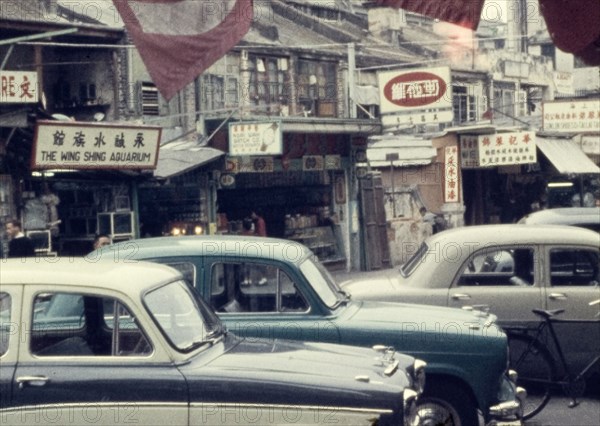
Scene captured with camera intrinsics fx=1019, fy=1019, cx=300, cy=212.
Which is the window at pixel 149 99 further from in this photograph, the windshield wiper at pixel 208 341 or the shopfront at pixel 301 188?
the windshield wiper at pixel 208 341

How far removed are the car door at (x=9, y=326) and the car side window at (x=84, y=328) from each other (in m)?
0.09

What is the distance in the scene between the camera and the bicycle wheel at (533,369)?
28.7ft

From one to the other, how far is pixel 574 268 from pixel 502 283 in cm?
67

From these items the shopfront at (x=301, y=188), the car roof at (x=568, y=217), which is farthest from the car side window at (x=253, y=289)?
the shopfront at (x=301, y=188)

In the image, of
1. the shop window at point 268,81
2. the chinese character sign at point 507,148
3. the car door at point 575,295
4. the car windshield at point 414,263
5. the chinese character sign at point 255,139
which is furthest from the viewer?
the chinese character sign at point 507,148

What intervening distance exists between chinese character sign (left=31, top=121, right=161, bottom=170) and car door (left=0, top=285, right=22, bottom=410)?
10.5m

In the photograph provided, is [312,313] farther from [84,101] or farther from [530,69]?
[530,69]

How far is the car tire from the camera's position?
7.30 meters

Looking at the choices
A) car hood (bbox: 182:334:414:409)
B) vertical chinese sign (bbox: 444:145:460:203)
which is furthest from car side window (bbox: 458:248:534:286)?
vertical chinese sign (bbox: 444:145:460:203)

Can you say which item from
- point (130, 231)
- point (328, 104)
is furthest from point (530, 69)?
point (130, 231)

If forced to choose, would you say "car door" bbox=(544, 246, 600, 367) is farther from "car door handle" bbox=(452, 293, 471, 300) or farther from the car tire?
the car tire

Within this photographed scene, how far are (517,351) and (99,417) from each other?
4.73 metres

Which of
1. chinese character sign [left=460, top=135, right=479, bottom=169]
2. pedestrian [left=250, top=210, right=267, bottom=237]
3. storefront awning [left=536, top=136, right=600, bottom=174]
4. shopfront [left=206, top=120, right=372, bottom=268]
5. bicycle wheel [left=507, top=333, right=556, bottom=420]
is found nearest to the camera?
bicycle wheel [left=507, top=333, right=556, bottom=420]

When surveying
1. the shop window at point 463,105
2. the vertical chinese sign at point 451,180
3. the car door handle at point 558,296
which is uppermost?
the shop window at point 463,105
